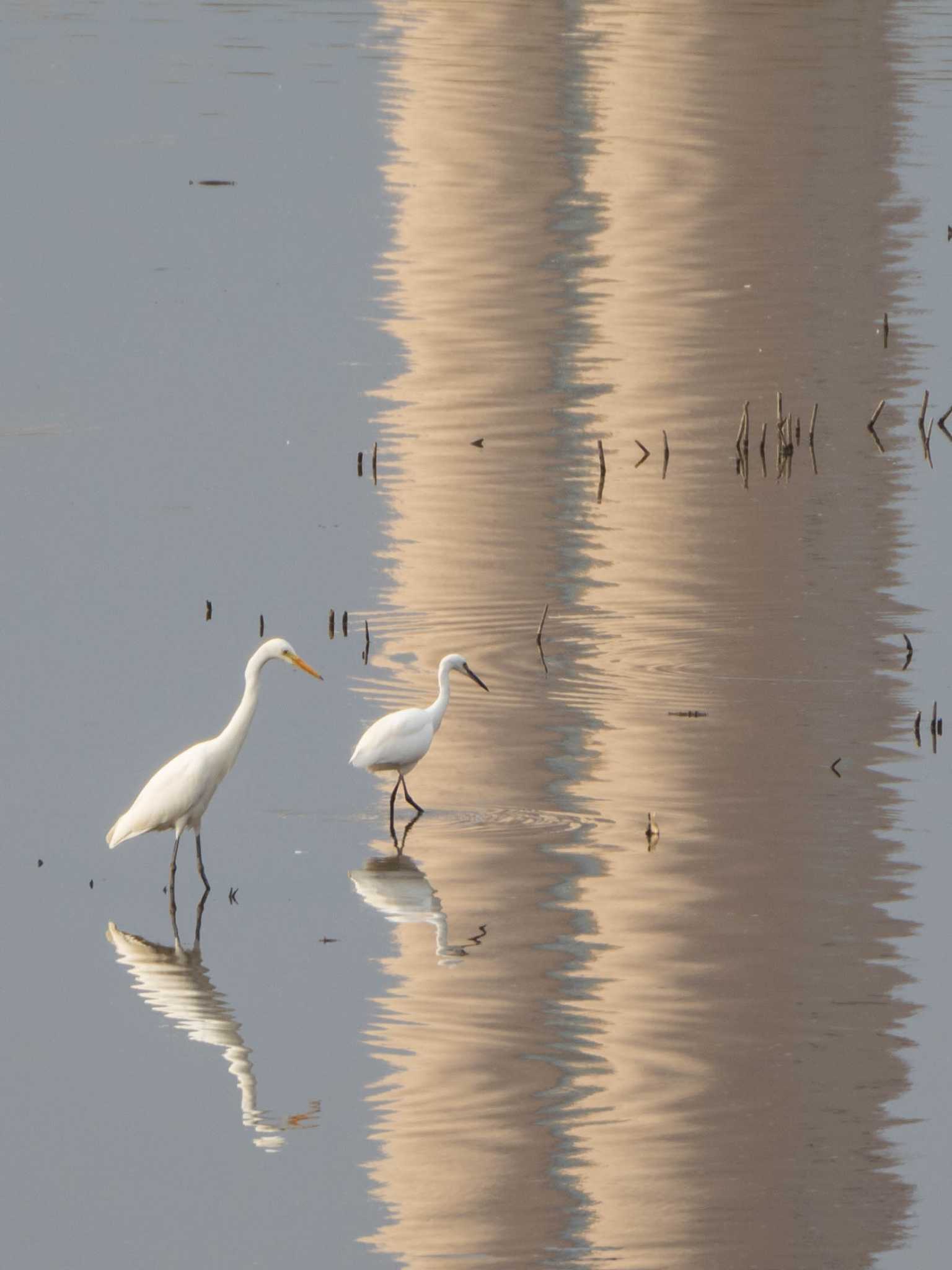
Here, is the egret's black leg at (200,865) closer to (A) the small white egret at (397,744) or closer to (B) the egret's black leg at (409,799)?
(A) the small white egret at (397,744)

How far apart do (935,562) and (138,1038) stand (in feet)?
29.8

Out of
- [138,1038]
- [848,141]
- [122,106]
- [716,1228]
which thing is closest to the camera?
[716,1228]

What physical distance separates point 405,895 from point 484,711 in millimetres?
2972

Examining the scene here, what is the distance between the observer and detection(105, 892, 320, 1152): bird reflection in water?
9.81m

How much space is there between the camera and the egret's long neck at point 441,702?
43.5 feet

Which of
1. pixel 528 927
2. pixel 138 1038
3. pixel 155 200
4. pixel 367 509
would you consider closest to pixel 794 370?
pixel 367 509

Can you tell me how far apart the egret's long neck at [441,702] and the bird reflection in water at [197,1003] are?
1.80 m

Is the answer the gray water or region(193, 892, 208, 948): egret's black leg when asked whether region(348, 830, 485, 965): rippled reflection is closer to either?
the gray water

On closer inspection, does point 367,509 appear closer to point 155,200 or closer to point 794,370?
point 794,370

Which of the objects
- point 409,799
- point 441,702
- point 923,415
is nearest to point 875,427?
point 923,415

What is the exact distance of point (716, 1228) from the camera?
30.2ft

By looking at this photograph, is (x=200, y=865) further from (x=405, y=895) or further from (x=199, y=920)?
(x=405, y=895)

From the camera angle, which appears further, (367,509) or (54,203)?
(54,203)

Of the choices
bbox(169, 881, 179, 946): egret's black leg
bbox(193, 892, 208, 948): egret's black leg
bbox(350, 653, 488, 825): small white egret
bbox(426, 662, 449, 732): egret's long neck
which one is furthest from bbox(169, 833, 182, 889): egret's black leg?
bbox(426, 662, 449, 732): egret's long neck
